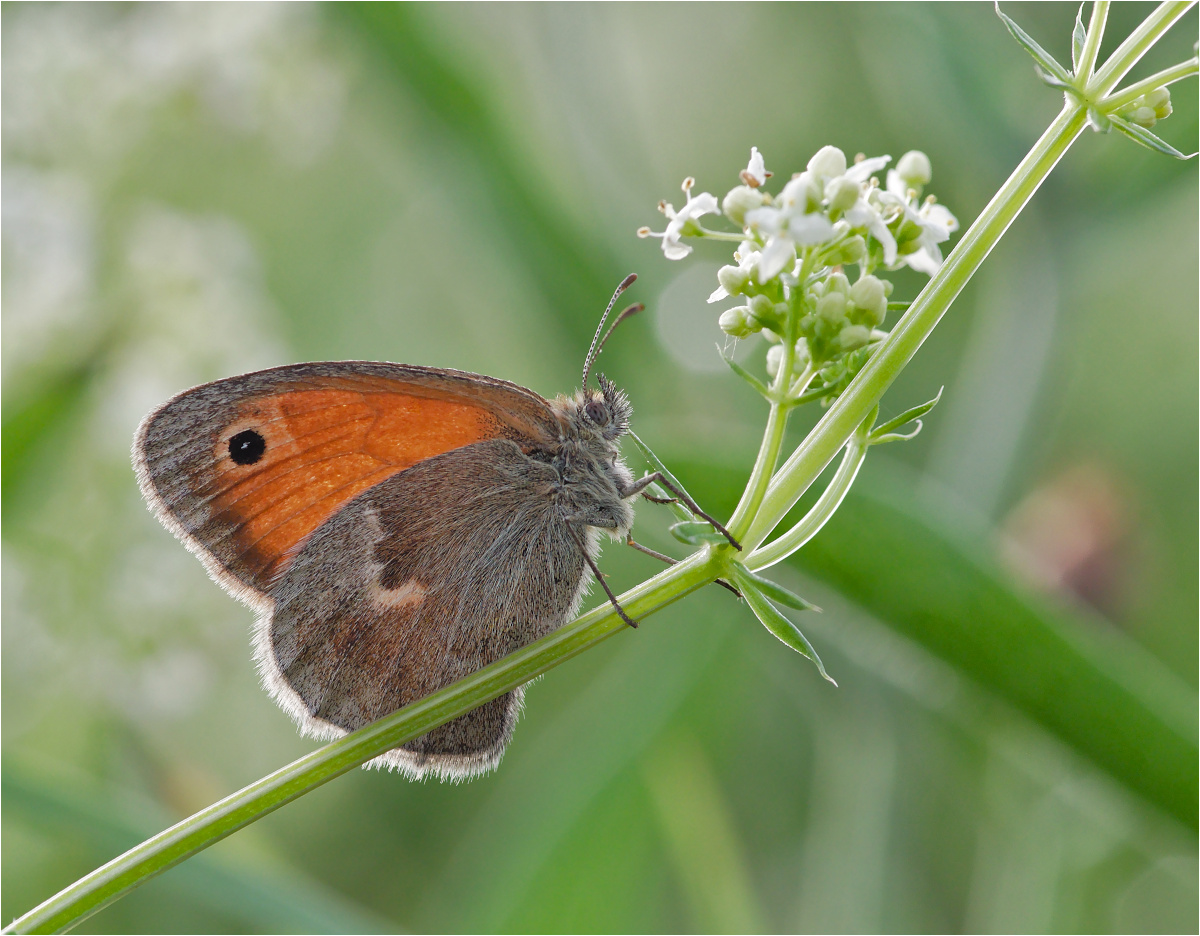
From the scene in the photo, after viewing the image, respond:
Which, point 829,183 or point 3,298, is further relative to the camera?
point 3,298

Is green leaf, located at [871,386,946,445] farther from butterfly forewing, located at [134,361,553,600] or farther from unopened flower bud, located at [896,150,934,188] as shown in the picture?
butterfly forewing, located at [134,361,553,600]

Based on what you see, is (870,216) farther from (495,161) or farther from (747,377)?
(495,161)

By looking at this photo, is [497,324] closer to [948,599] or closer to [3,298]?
[3,298]

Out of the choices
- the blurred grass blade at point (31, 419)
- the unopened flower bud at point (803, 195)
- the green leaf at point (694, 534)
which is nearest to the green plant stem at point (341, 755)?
the green leaf at point (694, 534)

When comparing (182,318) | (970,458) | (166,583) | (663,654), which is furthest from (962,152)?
(166,583)

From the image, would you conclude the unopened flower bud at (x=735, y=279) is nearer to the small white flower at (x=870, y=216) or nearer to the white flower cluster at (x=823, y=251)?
the white flower cluster at (x=823, y=251)

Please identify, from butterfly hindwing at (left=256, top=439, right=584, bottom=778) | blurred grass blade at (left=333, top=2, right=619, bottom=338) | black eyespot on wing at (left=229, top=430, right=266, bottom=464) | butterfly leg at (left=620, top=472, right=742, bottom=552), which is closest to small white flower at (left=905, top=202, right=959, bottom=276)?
butterfly leg at (left=620, top=472, right=742, bottom=552)

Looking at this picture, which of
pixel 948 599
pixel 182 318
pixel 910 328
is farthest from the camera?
pixel 182 318

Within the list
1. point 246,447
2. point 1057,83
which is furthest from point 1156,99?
point 246,447
